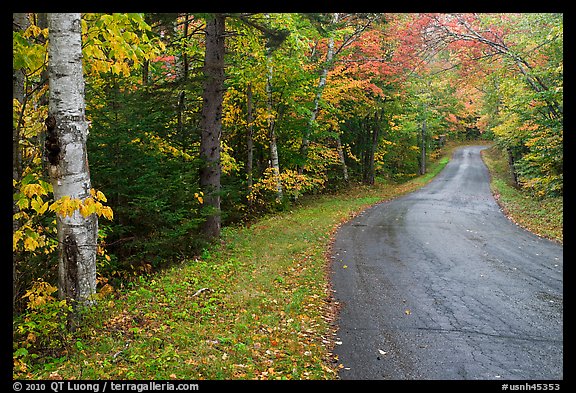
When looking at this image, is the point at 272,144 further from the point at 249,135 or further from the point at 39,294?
the point at 39,294

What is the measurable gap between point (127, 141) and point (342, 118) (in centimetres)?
1734

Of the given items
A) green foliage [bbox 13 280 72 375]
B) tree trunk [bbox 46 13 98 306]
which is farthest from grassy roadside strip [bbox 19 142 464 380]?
tree trunk [bbox 46 13 98 306]

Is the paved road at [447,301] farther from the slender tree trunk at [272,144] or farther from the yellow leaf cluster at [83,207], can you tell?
the slender tree trunk at [272,144]

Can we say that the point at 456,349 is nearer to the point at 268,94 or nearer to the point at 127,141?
the point at 127,141

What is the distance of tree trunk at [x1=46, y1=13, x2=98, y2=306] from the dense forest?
0.01 m

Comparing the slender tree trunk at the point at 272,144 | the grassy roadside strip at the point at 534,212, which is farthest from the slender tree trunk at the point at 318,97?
the grassy roadside strip at the point at 534,212

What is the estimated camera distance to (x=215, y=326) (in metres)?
5.23

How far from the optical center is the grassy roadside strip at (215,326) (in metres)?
4.11

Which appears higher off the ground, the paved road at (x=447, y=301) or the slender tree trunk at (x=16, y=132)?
the slender tree trunk at (x=16, y=132)

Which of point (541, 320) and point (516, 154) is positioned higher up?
point (516, 154)

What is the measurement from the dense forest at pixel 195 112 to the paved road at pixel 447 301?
139 inches

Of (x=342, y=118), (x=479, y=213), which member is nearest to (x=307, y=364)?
(x=479, y=213)

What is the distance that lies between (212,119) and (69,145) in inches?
216

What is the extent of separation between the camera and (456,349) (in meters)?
5.02
